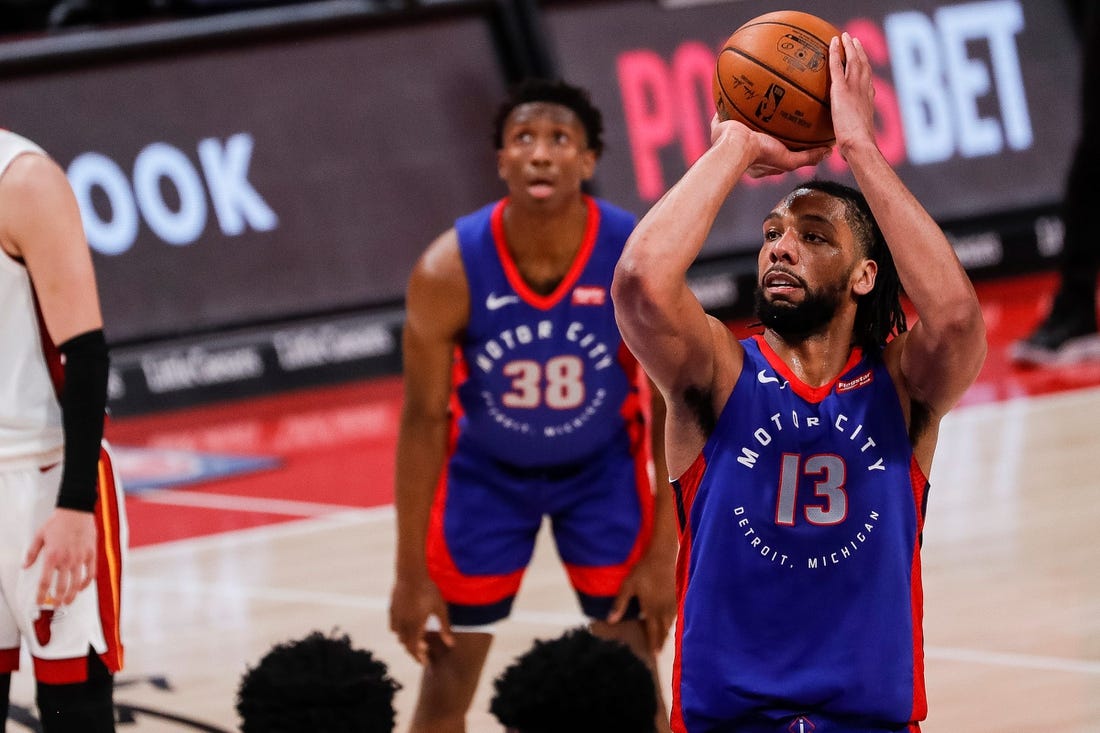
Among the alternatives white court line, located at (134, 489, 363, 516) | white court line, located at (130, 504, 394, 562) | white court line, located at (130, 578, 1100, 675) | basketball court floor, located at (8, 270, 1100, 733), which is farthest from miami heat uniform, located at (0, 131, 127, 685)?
white court line, located at (134, 489, 363, 516)

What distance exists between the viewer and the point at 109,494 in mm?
3584

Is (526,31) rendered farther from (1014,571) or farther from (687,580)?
(687,580)

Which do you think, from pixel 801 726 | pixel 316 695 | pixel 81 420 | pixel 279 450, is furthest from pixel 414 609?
pixel 279 450

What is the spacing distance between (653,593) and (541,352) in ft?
2.31

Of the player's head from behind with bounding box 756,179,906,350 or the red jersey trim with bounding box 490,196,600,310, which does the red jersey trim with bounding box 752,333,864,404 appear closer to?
the player's head from behind with bounding box 756,179,906,350

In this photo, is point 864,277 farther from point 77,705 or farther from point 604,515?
point 77,705

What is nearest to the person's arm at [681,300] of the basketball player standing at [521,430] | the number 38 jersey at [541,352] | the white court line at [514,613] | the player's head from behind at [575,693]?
the player's head from behind at [575,693]

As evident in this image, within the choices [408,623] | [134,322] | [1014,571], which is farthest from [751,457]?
[134,322]

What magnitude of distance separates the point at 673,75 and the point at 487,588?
23.3 feet

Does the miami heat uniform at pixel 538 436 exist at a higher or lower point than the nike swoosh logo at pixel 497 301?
lower

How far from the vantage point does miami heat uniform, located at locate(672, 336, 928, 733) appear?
3.18 m

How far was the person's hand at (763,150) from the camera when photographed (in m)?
3.30

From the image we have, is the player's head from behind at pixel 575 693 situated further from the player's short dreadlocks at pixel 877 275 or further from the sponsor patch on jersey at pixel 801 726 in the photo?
the player's short dreadlocks at pixel 877 275

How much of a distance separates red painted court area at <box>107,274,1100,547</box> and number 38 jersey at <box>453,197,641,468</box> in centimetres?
335
